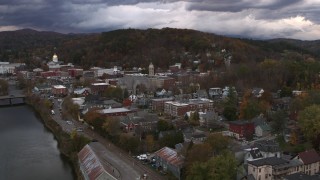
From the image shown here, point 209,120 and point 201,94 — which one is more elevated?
point 201,94

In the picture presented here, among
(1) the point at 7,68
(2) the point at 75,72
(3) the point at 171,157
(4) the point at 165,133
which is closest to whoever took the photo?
(3) the point at 171,157

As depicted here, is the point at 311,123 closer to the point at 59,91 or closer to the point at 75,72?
the point at 59,91

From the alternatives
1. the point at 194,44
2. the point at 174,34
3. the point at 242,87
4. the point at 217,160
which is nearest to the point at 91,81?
the point at 242,87

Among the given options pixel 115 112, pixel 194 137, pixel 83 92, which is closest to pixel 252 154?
pixel 194 137

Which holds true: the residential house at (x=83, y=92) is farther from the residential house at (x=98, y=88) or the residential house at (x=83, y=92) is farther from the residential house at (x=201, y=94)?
the residential house at (x=201, y=94)

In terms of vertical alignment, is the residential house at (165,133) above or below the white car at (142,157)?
above

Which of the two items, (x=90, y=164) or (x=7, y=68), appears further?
(x=7, y=68)

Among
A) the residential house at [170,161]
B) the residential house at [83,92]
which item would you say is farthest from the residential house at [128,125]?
the residential house at [83,92]
